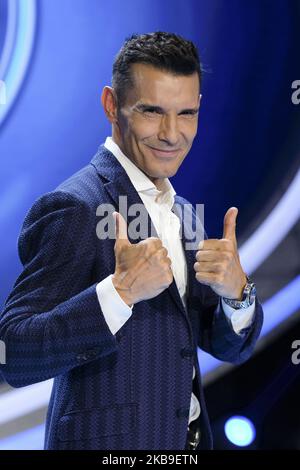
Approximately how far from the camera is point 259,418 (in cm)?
254

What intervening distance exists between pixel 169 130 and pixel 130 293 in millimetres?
388

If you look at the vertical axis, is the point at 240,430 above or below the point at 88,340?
below

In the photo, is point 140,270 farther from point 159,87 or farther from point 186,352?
point 159,87

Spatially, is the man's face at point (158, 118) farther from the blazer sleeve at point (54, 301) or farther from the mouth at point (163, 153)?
the blazer sleeve at point (54, 301)

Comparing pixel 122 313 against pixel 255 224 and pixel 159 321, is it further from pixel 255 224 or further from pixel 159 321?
pixel 255 224

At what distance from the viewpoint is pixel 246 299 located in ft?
5.02

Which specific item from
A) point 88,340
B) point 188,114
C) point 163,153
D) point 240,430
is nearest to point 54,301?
point 88,340

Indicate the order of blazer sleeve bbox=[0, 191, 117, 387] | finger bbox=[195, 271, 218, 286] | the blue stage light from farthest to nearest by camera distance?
the blue stage light → finger bbox=[195, 271, 218, 286] → blazer sleeve bbox=[0, 191, 117, 387]

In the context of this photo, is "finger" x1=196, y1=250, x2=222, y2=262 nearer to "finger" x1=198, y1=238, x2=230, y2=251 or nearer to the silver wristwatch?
"finger" x1=198, y1=238, x2=230, y2=251

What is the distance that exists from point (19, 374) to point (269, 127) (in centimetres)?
144

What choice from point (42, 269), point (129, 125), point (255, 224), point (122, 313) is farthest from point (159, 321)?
point (255, 224)

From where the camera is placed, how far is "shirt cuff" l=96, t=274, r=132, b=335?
4.29ft

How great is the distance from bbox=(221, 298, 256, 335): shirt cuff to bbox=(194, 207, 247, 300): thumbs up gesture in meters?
0.05

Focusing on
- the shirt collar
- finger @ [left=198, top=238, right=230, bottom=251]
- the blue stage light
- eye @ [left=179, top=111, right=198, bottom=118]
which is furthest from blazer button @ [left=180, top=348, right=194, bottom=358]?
the blue stage light
